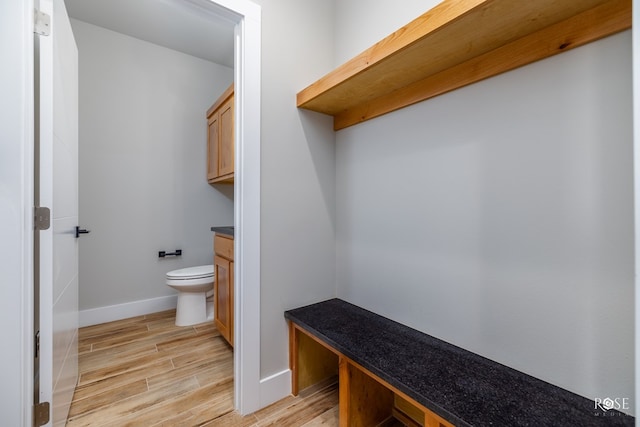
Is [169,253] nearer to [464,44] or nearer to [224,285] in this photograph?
[224,285]

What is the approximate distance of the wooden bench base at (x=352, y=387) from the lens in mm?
1183

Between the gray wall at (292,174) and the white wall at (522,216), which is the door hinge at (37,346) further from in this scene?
the white wall at (522,216)

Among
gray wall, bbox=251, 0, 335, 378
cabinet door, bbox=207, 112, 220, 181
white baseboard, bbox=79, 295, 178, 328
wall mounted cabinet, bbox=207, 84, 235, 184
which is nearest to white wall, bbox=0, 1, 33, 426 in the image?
gray wall, bbox=251, 0, 335, 378

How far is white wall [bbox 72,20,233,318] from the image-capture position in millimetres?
2393

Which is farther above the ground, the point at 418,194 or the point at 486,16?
the point at 486,16

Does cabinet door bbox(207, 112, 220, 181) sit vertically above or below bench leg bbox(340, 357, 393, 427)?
above

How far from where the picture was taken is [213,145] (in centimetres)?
269

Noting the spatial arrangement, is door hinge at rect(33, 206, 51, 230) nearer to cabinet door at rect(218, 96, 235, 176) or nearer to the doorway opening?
the doorway opening

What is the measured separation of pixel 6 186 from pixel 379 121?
1.57 m

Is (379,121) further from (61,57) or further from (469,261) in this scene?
(61,57)

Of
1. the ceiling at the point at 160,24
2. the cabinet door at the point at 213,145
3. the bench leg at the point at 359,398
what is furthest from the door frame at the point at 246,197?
the cabinet door at the point at 213,145

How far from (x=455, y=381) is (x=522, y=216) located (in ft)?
2.08

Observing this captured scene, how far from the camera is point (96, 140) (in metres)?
2.41

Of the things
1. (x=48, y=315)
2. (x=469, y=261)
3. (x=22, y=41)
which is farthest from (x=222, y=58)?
(x=469, y=261)
